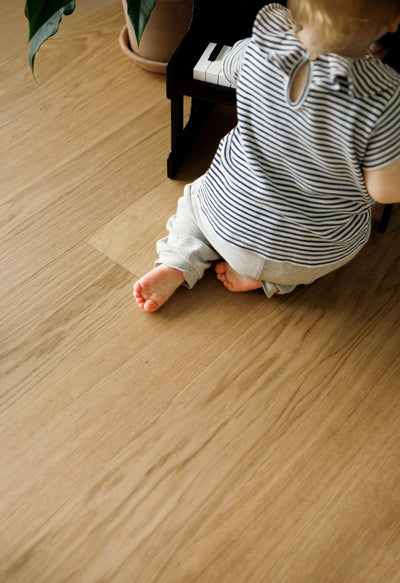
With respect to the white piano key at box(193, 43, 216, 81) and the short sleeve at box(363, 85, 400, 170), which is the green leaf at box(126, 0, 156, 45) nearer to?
the white piano key at box(193, 43, 216, 81)

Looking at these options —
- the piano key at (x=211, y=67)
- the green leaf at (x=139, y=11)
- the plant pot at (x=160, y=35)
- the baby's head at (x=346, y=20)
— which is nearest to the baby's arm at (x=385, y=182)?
the baby's head at (x=346, y=20)

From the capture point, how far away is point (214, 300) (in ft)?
4.46

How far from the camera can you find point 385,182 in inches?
39.4

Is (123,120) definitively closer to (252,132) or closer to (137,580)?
(252,132)

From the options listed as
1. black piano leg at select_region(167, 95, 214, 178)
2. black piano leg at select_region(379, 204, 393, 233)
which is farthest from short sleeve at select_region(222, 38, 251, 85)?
black piano leg at select_region(379, 204, 393, 233)

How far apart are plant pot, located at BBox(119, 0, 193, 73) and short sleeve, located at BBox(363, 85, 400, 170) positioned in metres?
0.89

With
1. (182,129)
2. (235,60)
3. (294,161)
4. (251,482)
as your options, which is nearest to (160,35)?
(182,129)

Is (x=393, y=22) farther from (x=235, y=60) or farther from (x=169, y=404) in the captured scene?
(x=169, y=404)

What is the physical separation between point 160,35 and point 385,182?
3.15 feet

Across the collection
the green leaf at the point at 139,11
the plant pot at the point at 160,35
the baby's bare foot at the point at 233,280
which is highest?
the green leaf at the point at 139,11

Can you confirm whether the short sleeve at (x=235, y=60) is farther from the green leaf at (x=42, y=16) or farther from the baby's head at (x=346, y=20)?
the green leaf at (x=42, y=16)

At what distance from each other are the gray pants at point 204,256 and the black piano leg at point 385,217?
0.19 m

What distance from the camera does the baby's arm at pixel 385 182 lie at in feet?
3.22

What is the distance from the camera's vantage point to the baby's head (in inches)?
32.6
